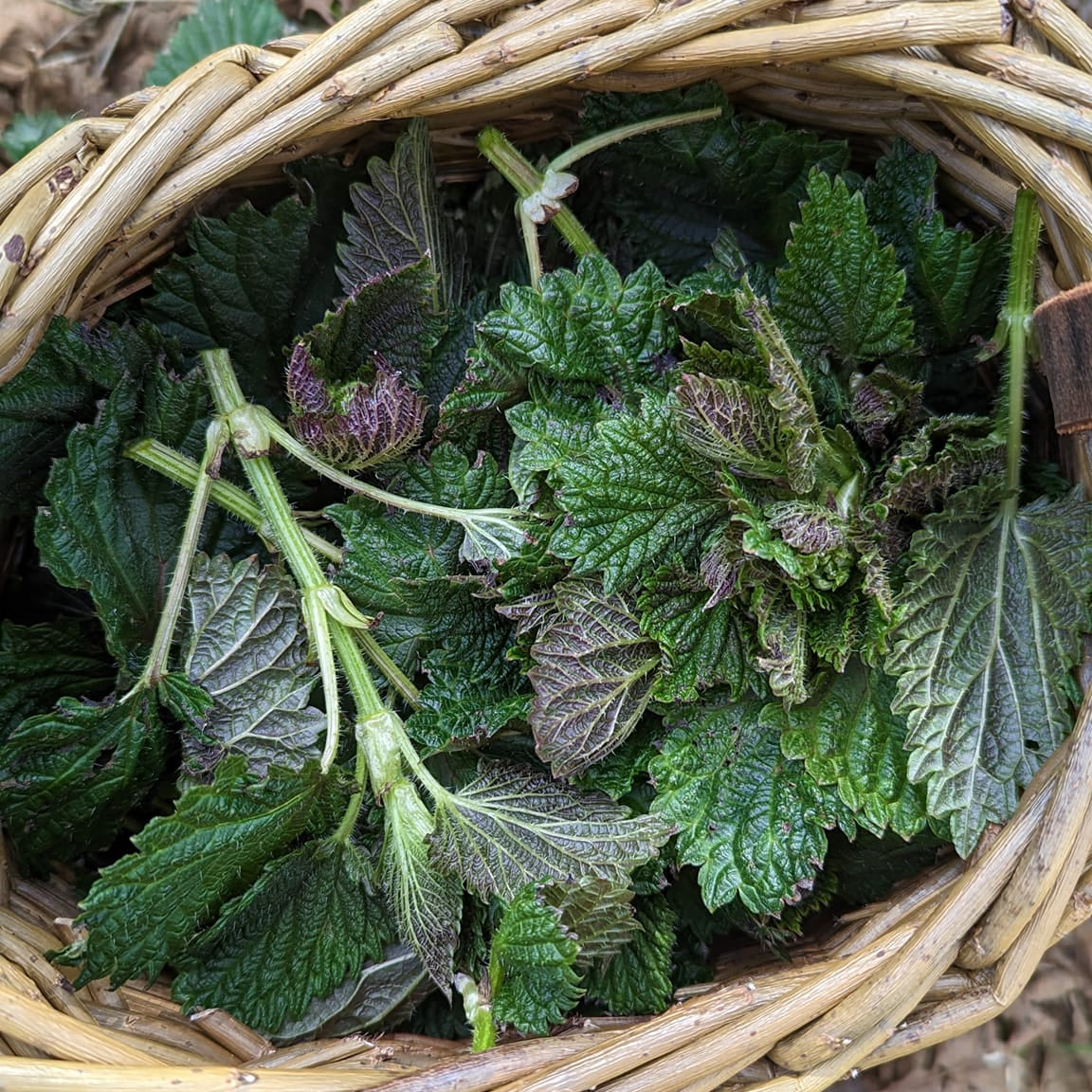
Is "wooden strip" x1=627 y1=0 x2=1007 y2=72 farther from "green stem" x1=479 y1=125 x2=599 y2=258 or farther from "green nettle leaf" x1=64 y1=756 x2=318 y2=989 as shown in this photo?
"green nettle leaf" x1=64 y1=756 x2=318 y2=989

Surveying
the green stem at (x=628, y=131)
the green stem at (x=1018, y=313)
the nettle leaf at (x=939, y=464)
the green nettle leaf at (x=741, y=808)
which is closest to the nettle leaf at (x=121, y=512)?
the green stem at (x=628, y=131)

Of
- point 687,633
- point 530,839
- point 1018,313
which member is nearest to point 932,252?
point 1018,313

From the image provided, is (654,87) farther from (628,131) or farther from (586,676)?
(586,676)

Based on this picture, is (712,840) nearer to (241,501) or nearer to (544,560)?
(544,560)

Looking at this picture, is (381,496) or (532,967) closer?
(532,967)

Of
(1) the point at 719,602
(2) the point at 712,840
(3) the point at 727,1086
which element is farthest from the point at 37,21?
(3) the point at 727,1086

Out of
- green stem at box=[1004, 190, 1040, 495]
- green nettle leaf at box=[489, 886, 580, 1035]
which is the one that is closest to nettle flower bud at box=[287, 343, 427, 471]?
green nettle leaf at box=[489, 886, 580, 1035]

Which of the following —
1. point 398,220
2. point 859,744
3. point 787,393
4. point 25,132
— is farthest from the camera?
point 25,132
